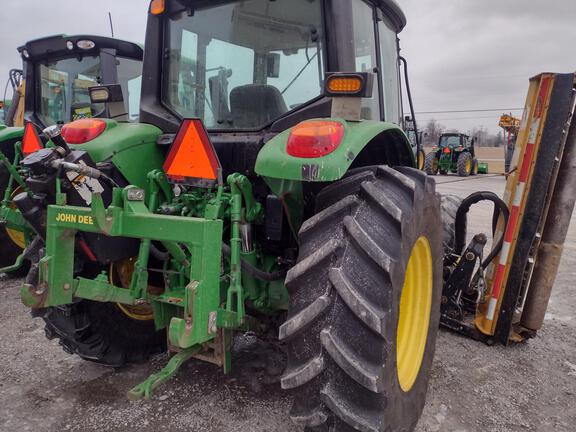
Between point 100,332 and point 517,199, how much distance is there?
2.82 meters

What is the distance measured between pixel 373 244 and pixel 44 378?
2.26m

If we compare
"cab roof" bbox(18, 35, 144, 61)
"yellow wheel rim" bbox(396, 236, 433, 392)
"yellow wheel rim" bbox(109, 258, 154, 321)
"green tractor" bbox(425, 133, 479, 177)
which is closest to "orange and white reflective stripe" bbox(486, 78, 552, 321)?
"yellow wheel rim" bbox(396, 236, 433, 392)

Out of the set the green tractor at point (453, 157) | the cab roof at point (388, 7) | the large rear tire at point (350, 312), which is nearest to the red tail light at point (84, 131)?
the cab roof at point (388, 7)

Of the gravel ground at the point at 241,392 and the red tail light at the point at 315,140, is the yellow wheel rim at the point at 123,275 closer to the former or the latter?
the gravel ground at the point at 241,392

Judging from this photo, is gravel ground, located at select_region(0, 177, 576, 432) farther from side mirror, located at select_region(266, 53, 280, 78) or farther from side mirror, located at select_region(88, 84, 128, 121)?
side mirror, located at select_region(266, 53, 280, 78)

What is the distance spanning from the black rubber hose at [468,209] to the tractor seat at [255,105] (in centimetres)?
170

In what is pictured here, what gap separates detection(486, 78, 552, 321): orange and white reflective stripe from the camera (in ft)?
10.0

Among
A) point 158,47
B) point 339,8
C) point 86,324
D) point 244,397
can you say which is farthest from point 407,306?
point 158,47

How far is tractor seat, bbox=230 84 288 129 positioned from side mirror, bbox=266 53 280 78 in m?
0.07

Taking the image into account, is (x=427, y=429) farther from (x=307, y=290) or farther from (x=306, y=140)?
(x=306, y=140)

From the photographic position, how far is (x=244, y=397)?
8.25 ft

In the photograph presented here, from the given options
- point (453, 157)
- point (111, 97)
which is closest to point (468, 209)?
point (111, 97)

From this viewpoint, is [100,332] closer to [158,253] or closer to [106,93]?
[158,253]

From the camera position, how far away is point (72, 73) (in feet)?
19.7
